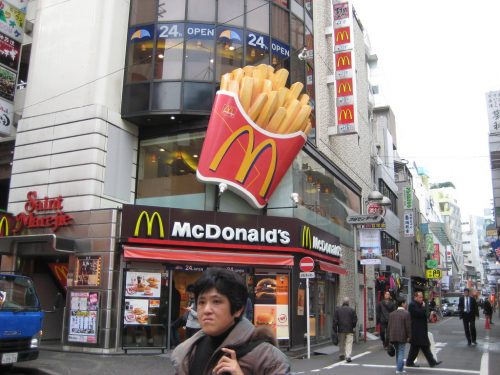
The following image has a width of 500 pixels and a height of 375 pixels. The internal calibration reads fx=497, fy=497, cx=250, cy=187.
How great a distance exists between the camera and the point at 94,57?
16.6 metres

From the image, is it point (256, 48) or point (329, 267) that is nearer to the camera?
point (256, 48)

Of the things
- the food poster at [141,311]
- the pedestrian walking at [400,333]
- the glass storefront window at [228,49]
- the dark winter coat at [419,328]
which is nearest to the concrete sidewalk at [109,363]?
the food poster at [141,311]

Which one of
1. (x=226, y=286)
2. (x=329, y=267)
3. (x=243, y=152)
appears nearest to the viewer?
(x=226, y=286)

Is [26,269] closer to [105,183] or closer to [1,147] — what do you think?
[105,183]

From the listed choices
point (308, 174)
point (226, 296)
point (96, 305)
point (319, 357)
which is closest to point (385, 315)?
point (319, 357)

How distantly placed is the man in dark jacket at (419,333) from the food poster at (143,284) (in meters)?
7.31

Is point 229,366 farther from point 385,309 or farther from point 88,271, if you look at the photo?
point 385,309

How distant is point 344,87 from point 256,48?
17.3 ft

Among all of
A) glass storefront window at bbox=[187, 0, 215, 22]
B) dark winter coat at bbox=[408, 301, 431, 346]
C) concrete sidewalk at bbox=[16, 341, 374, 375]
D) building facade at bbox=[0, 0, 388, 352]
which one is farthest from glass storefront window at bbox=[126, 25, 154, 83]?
dark winter coat at bbox=[408, 301, 431, 346]

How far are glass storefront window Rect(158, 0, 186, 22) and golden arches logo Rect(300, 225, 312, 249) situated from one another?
27.3ft

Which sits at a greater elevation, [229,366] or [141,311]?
[229,366]

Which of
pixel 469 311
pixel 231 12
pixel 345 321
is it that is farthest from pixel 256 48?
pixel 469 311

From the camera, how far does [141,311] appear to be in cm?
1452

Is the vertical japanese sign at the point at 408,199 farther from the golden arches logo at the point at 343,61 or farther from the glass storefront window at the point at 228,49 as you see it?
the glass storefront window at the point at 228,49
